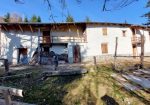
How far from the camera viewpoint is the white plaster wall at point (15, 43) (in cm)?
3609

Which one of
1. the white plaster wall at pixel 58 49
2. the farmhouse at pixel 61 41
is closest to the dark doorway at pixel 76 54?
the farmhouse at pixel 61 41

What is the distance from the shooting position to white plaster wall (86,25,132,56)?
38.6m

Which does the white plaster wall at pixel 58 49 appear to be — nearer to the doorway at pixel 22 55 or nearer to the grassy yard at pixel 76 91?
the doorway at pixel 22 55

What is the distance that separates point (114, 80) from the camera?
54.4 feet

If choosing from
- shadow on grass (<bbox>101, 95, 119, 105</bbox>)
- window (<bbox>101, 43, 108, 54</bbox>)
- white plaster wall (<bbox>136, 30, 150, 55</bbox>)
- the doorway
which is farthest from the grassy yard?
white plaster wall (<bbox>136, 30, 150, 55</bbox>)

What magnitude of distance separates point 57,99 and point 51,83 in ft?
10.2

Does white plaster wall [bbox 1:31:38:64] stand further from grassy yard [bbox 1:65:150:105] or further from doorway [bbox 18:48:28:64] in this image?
grassy yard [bbox 1:65:150:105]

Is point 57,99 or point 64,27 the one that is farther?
point 64,27

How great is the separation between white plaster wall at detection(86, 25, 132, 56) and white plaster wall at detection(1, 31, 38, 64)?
8007 millimetres

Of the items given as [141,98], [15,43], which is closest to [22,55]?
[15,43]

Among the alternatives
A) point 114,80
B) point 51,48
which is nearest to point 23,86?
point 114,80

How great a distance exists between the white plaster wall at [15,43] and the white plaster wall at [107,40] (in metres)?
8.01

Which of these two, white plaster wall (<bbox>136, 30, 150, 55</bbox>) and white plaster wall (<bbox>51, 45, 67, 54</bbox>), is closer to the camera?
white plaster wall (<bbox>51, 45, 67, 54</bbox>)

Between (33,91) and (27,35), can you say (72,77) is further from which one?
(27,35)
